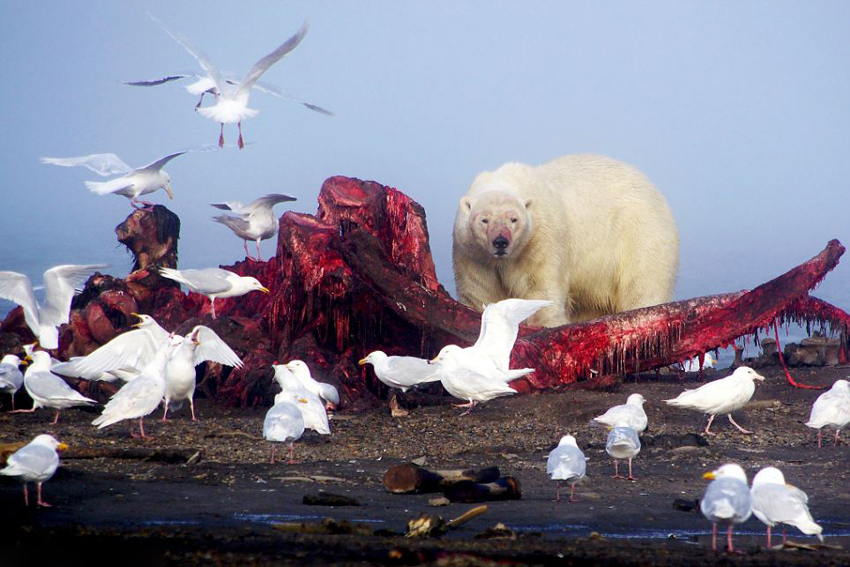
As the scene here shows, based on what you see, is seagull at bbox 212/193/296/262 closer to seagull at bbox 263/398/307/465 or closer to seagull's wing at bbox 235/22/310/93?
seagull's wing at bbox 235/22/310/93

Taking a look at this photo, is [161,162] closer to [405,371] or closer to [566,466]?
[405,371]

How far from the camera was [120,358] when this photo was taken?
10.3 metres

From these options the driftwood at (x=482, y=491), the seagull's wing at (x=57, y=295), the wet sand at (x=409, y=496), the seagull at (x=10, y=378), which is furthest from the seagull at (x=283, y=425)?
the seagull's wing at (x=57, y=295)

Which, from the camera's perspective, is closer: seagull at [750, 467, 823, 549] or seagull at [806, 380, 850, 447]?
seagull at [750, 467, 823, 549]

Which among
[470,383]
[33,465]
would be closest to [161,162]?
[470,383]

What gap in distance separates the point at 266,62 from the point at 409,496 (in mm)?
8709

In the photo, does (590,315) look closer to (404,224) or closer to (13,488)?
(404,224)

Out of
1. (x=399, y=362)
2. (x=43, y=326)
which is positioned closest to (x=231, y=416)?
(x=399, y=362)

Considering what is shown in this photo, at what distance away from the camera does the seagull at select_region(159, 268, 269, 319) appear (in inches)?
440

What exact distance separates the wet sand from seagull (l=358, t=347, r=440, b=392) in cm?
33

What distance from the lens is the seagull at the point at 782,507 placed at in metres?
4.93

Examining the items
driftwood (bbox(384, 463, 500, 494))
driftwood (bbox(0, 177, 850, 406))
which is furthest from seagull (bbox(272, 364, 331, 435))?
driftwood (bbox(384, 463, 500, 494))

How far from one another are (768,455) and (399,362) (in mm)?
3372

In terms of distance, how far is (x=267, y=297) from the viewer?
12062 millimetres
